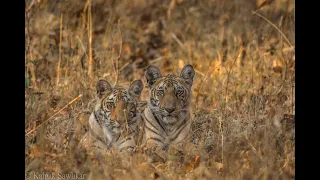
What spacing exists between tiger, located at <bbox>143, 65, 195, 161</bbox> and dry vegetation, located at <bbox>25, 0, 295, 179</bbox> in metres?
0.13

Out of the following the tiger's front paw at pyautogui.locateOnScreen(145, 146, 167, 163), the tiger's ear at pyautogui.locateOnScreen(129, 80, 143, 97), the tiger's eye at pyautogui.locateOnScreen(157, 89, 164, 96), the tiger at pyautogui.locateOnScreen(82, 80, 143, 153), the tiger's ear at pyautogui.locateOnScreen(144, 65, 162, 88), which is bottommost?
the tiger's front paw at pyautogui.locateOnScreen(145, 146, 167, 163)

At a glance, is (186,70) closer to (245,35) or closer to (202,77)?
(202,77)

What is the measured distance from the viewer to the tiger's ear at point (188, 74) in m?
9.27

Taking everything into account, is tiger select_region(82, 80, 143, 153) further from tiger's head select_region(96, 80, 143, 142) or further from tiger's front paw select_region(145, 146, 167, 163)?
tiger's front paw select_region(145, 146, 167, 163)

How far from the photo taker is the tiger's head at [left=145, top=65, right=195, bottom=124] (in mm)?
9117

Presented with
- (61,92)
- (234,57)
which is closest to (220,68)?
(234,57)

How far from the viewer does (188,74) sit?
928cm

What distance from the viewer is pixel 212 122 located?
9.27 metres

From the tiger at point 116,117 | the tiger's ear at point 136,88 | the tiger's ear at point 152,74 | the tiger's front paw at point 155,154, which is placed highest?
the tiger's ear at point 152,74

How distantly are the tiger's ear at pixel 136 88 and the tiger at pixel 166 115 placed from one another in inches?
4.2

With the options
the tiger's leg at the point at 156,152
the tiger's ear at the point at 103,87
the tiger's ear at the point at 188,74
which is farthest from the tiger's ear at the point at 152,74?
the tiger's leg at the point at 156,152

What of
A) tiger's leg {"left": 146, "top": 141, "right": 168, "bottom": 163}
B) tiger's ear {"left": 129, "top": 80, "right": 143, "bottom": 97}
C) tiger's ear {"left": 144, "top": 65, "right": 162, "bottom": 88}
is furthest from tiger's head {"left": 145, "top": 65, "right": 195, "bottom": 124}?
tiger's leg {"left": 146, "top": 141, "right": 168, "bottom": 163}

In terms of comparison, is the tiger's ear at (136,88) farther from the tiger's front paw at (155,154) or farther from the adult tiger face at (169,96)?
Result: the tiger's front paw at (155,154)

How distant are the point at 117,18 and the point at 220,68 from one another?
1.39 meters
